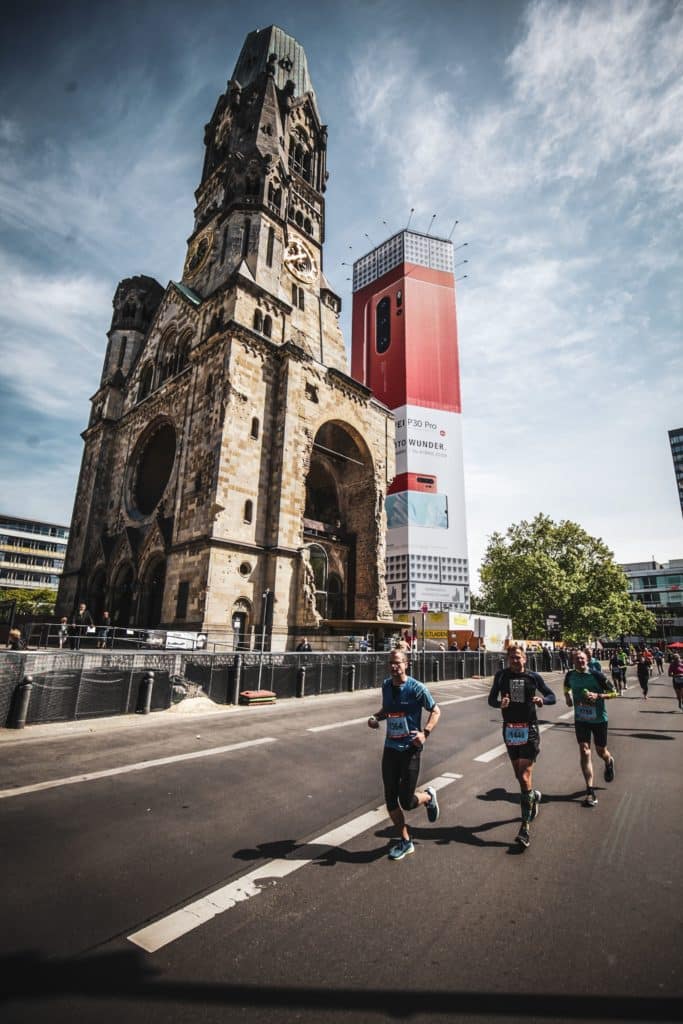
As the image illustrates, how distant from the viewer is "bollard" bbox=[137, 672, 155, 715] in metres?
10.5

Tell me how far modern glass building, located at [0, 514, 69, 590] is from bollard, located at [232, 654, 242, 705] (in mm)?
70294

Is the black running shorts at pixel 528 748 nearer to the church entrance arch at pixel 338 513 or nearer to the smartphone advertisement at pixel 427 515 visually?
the church entrance arch at pixel 338 513

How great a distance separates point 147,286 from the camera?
1494 inches

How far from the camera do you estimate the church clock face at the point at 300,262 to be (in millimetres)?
33062

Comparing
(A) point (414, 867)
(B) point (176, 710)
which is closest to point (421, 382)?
(B) point (176, 710)

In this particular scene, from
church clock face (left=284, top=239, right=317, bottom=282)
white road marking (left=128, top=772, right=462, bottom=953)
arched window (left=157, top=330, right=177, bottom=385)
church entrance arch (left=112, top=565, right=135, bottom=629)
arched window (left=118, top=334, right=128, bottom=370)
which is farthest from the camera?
arched window (left=118, top=334, right=128, bottom=370)

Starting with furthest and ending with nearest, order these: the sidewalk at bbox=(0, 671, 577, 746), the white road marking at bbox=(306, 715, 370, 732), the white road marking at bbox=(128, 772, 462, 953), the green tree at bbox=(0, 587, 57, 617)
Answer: the green tree at bbox=(0, 587, 57, 617) → the white road marking at bbox=(306, 715, 370, 732) → the sidewalk at bbox=(0, 671, 577, 746) → the white road marking at bbox=(128, 772, 462, 953)

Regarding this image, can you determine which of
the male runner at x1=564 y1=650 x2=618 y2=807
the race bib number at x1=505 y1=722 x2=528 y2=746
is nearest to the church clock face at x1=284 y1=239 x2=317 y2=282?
the male runner at x1=564 y1=650 x2=618 y2=807

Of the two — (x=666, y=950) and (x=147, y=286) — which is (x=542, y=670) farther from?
(x=147, y=286)

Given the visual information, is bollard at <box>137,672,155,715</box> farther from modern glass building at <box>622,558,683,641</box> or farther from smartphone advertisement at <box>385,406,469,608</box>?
modern glass building at <box>622,558,683,641</box>

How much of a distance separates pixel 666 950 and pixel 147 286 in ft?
146

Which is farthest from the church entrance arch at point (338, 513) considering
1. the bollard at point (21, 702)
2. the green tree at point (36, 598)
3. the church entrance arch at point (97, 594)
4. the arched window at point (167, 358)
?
the green tree at point (36, 598)

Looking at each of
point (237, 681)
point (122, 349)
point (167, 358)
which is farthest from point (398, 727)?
point (122, 349)

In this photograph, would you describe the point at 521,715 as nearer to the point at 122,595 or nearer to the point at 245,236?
the point at 122,595
